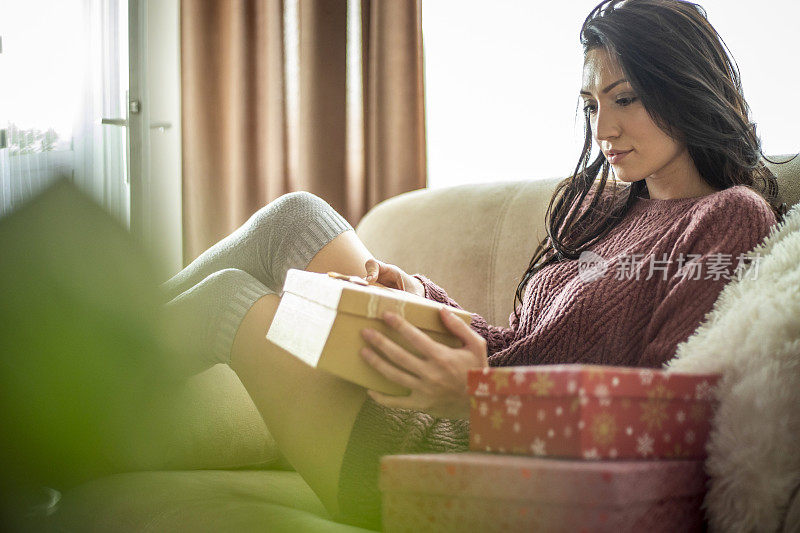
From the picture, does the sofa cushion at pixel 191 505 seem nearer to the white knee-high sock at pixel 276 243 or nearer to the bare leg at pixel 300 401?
the bare leg at pixel 300 401

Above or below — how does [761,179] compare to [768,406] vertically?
above

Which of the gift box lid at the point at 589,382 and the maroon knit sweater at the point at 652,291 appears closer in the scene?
the gift box lid at the point at 589,382

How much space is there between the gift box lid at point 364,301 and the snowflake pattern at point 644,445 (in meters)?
0.27

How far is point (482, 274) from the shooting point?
156cm

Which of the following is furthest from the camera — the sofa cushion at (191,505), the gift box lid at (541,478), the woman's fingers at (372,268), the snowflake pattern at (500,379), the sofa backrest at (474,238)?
the sofa backrest at (474,238)

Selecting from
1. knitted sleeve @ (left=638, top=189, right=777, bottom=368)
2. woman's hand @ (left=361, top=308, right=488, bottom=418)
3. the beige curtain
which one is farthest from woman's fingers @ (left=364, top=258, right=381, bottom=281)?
the beige curtain

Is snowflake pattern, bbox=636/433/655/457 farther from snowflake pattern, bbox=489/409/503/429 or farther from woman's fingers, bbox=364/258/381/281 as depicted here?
woman's fingers, bbox=364/258/381/281

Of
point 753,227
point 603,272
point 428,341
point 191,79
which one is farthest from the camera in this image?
point 191,79

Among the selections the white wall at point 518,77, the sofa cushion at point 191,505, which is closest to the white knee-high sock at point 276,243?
the sofa cushion at point 191,505

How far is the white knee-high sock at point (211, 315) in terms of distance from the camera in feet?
3.26

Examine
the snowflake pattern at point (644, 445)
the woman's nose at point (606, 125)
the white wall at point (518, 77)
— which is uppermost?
the white wall at point (518, 77)

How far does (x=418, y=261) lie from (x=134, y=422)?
0.72m

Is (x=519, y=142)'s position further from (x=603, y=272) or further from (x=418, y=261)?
(x=603, y=272)

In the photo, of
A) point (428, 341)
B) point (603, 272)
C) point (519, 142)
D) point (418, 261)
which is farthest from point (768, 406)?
point (519, 142)
